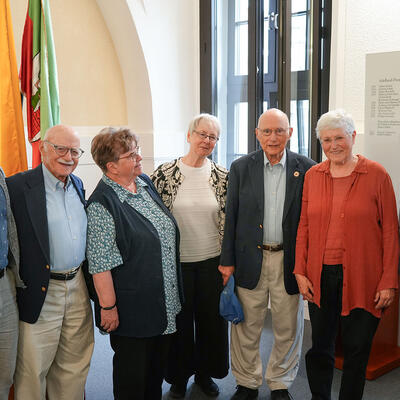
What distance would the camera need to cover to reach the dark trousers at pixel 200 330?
9.50 ft

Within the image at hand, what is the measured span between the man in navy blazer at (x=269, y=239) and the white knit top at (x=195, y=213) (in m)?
0.12

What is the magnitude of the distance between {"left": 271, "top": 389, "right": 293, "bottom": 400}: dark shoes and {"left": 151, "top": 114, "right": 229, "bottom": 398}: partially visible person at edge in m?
0.31

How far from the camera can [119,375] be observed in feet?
7.61

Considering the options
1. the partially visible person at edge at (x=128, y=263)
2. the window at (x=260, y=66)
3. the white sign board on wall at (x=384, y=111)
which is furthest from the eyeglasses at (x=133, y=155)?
the window at (x=260, y=66)

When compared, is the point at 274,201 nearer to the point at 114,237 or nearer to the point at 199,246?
the point at 199,246

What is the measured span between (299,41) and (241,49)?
761 mm

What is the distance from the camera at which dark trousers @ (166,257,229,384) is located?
2.90 meters

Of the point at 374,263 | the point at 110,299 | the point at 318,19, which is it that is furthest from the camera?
the point at 318,19

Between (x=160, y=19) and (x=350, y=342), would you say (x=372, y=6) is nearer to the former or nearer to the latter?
(x=160, y=19)

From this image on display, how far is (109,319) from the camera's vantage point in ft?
7.34

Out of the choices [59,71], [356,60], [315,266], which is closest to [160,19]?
[59,71]

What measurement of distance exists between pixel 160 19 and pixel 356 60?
1.98 metres

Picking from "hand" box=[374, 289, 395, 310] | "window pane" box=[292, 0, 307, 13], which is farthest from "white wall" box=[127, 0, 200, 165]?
"hand" box=[374, 289, 395, 310]

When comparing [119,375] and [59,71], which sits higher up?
[59,71]
